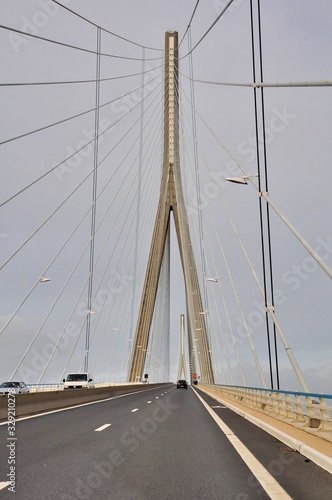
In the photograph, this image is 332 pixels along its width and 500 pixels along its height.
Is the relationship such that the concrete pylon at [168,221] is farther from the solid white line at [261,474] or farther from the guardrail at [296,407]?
the solid white line at [261,474]

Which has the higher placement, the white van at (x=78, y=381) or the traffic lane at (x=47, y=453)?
the white van at (x=78, y=381)

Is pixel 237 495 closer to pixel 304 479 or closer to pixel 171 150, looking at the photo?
pixel 304 479

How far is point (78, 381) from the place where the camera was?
4206 centimetres

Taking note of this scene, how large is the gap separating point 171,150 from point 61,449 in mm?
53546

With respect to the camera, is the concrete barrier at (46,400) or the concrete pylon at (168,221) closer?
the concrete barrier at (46,400)

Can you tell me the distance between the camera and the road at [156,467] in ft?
20.7

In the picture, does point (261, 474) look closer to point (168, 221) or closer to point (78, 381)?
point (78, 381)

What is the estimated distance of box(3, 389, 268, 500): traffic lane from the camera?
6375mm

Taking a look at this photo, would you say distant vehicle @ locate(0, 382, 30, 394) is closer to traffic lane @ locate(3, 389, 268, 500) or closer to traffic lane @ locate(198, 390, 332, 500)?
traffic lane @ locate(3, 389, 268, 500)

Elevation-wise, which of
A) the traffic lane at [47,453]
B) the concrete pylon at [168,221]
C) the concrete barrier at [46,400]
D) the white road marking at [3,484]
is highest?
the concrete pylon at [168,221]

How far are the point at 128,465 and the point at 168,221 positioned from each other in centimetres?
6027

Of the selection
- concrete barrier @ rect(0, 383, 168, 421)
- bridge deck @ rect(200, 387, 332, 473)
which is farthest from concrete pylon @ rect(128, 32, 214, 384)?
bridge deck @ rect(200, 387, 332, 473)

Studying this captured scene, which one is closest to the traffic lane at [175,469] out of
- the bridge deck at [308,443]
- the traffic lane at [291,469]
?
the traffic lane at [291,469]

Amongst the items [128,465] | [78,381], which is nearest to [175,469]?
[128,465]
